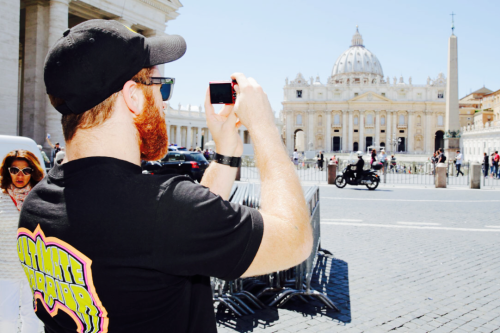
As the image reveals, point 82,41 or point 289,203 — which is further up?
point 82,41

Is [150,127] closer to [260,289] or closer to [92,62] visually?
[92,62]

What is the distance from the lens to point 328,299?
4.09 metres

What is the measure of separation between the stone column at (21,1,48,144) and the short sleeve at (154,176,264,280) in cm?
2085

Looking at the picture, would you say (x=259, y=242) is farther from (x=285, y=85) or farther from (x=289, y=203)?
(x=285, y=85)

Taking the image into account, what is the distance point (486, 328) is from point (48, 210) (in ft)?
12.2

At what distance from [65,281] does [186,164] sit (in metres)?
17.4

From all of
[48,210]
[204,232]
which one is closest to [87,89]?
[48,210]

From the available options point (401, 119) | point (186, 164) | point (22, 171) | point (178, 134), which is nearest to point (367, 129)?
point (401, 119)

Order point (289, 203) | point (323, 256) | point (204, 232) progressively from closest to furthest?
point (204, 232) → point (289, 203) → point (323, 256)

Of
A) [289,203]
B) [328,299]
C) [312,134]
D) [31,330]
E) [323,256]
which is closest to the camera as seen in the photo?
[289,203]

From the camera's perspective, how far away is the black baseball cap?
40.9 inches

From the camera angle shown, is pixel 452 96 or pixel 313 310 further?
pixel 452 96

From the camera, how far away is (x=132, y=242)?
3.20 ft

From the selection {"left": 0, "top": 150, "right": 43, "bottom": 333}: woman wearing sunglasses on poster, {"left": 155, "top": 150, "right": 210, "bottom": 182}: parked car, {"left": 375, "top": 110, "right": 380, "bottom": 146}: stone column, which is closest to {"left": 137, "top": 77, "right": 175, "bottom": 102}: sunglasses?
{"left": 0, "top": 150, "right": 43, "bottom": 333}: woman wearing sunglasses on poster
